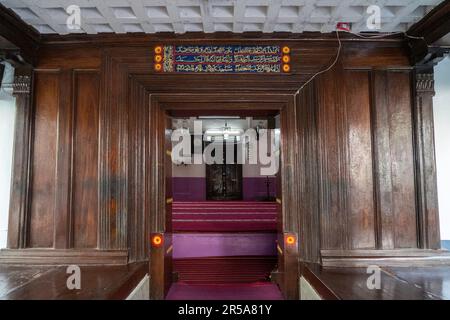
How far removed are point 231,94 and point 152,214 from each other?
1666 millimetres

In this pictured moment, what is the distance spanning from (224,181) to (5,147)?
28.3ft

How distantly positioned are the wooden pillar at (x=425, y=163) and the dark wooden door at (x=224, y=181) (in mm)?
8835

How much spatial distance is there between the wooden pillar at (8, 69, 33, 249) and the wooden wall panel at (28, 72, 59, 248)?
65 mm

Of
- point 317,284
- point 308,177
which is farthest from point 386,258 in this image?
point 308,177

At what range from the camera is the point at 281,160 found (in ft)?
11.8

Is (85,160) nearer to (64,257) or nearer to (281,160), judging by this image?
(64,257)

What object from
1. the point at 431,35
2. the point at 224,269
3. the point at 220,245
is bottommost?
the point at 224,269

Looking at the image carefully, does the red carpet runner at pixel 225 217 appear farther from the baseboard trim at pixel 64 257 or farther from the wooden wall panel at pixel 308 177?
the baseboard trim at pixel 64 257

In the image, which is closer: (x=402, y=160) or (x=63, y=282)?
(x=63, y=282)

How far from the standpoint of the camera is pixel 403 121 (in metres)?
3.47

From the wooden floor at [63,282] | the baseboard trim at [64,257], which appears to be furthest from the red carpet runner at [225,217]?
the wooden floor at [63,282]

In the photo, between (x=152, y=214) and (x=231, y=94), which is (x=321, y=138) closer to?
(x=231, y=94)

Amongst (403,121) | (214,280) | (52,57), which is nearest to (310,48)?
(403,121)

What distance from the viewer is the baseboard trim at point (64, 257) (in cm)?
325
